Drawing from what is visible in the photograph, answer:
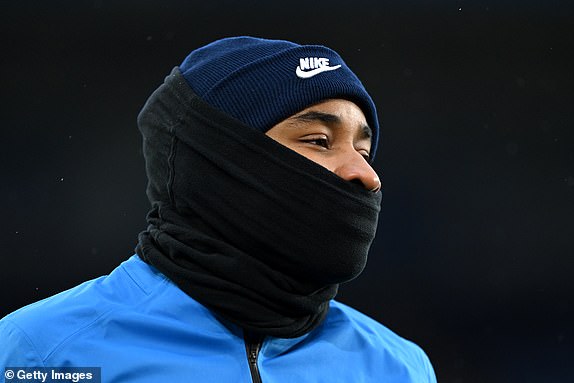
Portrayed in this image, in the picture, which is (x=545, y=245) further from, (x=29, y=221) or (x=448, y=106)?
(x=29, y=221)

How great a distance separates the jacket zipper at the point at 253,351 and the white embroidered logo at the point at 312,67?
61 cm

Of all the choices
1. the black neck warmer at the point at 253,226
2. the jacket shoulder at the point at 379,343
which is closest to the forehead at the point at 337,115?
the black neck warmer at the point at 253,226

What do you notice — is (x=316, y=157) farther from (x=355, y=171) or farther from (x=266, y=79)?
(x=266, y=79)

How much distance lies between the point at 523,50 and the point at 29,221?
281 centimetres

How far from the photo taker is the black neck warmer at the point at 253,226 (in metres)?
1.79

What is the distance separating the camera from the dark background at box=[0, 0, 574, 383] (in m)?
4.04

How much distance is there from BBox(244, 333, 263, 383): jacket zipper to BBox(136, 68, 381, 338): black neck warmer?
0.05 m

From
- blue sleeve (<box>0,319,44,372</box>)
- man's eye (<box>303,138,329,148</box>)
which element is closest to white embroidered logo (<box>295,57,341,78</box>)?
man's eye (<box>303,138,329,148</box>)

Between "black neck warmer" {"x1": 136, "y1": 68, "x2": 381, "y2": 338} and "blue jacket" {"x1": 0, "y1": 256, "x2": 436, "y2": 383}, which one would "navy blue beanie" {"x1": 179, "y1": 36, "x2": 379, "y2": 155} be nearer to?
"black neck warmer" {"x1": 136, "y1": 68, "x2": 381, "y2": 338}

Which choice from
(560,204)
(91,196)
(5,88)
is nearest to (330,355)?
(91,196)

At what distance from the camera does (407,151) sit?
4.47 m

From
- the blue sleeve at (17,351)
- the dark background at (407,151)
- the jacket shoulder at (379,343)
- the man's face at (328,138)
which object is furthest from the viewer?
the dark background at (407,151)

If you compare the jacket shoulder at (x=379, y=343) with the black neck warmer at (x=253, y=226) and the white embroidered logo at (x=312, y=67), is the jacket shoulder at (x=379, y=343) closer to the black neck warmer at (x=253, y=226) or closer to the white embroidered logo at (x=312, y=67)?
the black neck warmer at (x=253, y=226)

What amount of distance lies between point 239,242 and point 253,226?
48 mm
